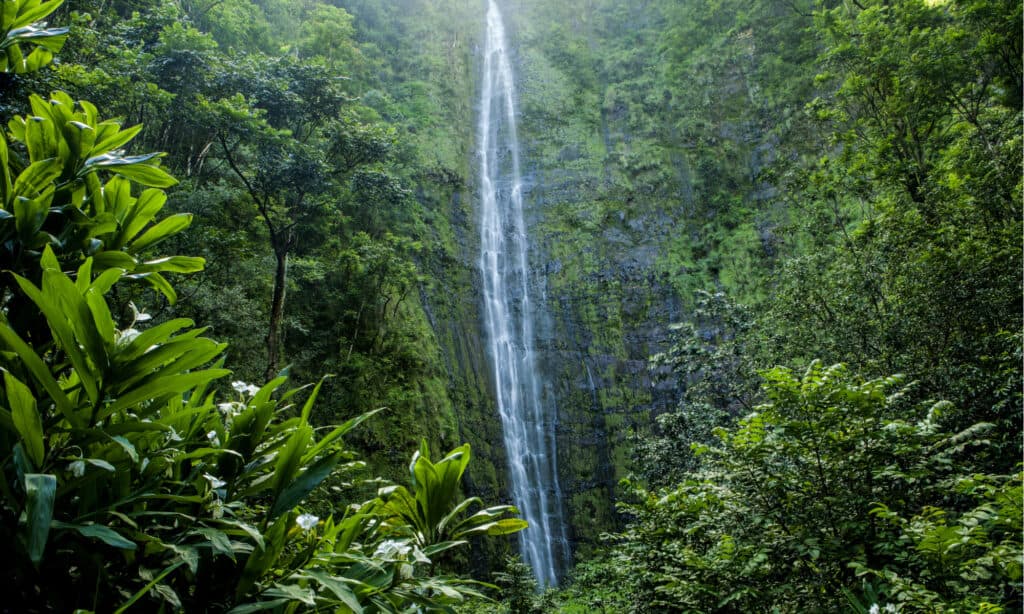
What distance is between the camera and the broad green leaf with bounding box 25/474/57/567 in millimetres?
803

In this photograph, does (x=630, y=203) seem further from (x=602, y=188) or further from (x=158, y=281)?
(x=158, y=281)

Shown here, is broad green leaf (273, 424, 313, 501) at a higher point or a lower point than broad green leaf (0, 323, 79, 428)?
lower

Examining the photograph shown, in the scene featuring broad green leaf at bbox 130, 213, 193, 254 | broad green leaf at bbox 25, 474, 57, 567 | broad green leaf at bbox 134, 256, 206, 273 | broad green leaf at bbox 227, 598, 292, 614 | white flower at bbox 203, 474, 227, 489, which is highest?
broad green leaf at bbox 130, 213, 193, 254

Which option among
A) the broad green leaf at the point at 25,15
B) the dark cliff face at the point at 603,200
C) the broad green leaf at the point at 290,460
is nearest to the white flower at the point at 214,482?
the broad green leaf at the point at 290,460

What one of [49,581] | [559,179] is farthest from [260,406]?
[559,179]

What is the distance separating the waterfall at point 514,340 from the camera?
1294 cm

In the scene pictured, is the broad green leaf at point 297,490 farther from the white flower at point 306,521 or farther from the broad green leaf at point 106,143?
the broad green leaf at point 106,143

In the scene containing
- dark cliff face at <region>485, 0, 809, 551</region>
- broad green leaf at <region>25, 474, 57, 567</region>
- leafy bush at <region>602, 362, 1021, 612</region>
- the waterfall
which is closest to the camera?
broad green leaf at <region>25, 474, 57, 567</region>

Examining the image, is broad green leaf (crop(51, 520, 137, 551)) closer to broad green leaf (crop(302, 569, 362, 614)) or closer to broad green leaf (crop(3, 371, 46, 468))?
broad green leaf (crop(3, 371, 46, 468))

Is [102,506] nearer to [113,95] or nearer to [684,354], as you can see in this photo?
[684,354]

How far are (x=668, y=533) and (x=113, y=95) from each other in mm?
8735

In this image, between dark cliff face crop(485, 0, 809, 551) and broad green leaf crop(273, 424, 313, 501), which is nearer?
broad green leaf crop(273, 424, 313, 501)

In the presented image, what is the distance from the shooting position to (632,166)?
18.6 m

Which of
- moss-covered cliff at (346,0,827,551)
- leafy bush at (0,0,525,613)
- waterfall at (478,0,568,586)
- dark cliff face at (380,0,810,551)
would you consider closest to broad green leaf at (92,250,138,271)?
leafy bush at (0,0,525,613)
